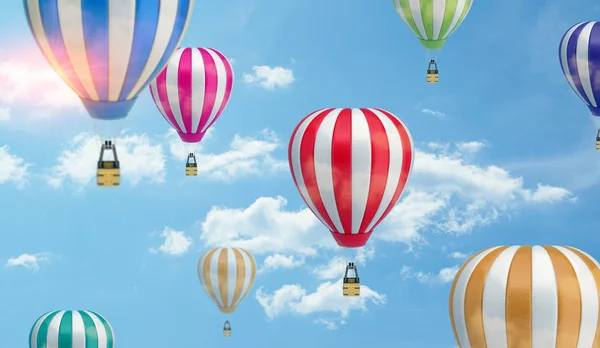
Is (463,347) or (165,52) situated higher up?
(165,52)

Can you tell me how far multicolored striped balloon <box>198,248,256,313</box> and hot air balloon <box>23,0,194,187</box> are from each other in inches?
329

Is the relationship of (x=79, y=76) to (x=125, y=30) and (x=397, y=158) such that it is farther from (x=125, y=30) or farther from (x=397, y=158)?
(x=397, y=158)

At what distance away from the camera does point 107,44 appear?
20.2 meters

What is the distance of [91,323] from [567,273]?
1192cm

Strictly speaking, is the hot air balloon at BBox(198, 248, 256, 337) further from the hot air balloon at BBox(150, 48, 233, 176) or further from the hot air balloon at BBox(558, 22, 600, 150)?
the hot air balloon at BBox(558, 22, 600, 150)

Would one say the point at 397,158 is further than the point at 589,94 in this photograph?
No

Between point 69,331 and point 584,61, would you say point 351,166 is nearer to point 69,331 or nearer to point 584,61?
point 584,61

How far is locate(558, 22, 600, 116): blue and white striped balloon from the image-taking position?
27.5 metres

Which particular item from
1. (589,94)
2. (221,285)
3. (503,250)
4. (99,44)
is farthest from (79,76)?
(589,94)

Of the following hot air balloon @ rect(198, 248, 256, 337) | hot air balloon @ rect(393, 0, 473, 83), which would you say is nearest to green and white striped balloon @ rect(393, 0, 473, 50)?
hot air balloon @ rect(393, 0, 473, 83)

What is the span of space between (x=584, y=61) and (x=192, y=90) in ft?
28.0

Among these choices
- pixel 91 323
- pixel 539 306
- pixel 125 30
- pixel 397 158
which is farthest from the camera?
pixel 91 323

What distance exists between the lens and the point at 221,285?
28.7 meters

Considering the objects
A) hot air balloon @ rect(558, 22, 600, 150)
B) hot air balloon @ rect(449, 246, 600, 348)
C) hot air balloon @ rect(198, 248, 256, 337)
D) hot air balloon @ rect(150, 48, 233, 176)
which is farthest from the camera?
hot air balloon @ rect(198, 248, 256, 337)
